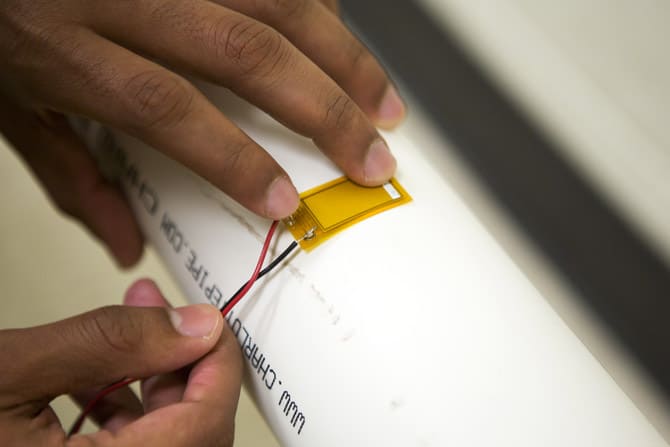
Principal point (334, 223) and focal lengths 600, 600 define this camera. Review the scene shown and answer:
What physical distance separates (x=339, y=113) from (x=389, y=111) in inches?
3.4

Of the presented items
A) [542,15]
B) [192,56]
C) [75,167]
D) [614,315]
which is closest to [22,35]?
[192,56]

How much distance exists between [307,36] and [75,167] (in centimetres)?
34

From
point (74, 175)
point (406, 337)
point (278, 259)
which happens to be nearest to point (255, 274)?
point (278, 259)

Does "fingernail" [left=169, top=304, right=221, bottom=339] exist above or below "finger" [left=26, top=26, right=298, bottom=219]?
below

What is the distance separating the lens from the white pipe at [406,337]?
0.37 meters

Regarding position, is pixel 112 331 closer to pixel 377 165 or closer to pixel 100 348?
pixel 100 348

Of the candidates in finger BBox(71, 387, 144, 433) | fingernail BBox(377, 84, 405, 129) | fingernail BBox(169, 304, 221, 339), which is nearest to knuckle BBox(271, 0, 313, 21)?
fingernail BBox(377, 84, 405, 129)

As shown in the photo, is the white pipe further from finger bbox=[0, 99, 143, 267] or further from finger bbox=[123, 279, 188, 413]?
finger bbox=[0, 99, 143, 267]

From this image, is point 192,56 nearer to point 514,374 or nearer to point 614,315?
point 514,374

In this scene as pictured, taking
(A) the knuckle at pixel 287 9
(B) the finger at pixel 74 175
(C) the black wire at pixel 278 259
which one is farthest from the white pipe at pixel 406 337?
(B) the finger at pixel 74 175

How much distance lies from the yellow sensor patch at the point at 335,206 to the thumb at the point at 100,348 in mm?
89

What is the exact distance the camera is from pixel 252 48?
0.45 metres

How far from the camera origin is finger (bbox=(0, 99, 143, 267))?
26.0 inches

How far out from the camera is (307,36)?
0.51 m
